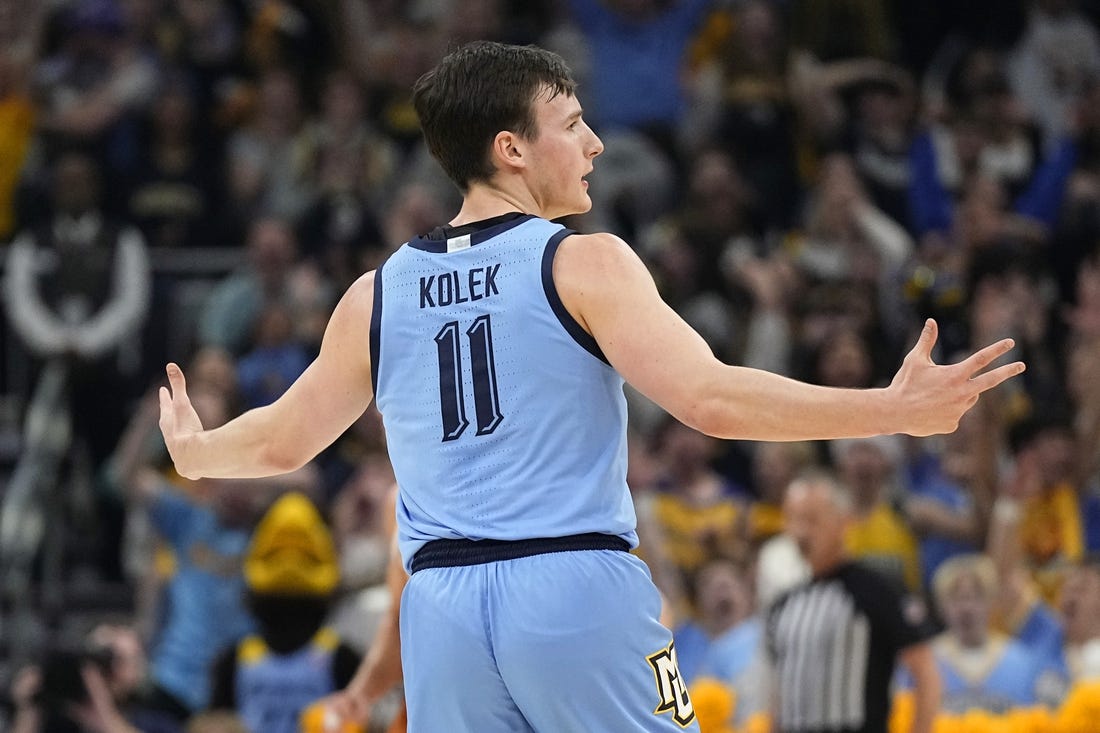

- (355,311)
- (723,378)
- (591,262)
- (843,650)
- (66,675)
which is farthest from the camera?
(66,675)

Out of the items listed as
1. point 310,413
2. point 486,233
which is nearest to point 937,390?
point 486,233

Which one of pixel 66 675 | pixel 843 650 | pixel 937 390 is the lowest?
pixel 843 650

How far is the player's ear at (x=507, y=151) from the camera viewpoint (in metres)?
3.64

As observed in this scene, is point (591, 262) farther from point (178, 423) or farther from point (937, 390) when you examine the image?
point (178, 423)

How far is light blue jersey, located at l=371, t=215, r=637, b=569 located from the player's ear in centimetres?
11

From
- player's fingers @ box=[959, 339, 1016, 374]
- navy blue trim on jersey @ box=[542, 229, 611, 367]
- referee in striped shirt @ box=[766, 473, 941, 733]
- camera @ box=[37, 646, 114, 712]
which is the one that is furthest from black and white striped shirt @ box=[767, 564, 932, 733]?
player's fingers @ box=[959, 339, 1016, 374]

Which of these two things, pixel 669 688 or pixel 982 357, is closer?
pixel 982 357

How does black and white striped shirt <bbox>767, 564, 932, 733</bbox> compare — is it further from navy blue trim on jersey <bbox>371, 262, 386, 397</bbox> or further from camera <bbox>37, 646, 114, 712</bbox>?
navy blue trim on jersey <bbox>371, 262, 386, 397</bbox>

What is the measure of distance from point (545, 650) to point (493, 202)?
976mm

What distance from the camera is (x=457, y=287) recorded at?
363cm

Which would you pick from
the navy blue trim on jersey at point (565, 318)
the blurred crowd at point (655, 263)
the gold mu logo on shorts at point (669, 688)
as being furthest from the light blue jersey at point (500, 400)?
the blurred crowd at point (655, 263)

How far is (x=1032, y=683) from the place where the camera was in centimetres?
823

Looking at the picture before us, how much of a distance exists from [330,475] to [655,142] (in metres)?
3.66

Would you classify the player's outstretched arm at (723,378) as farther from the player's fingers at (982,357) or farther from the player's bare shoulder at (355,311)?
the player's bare shoulder at (355,311)
